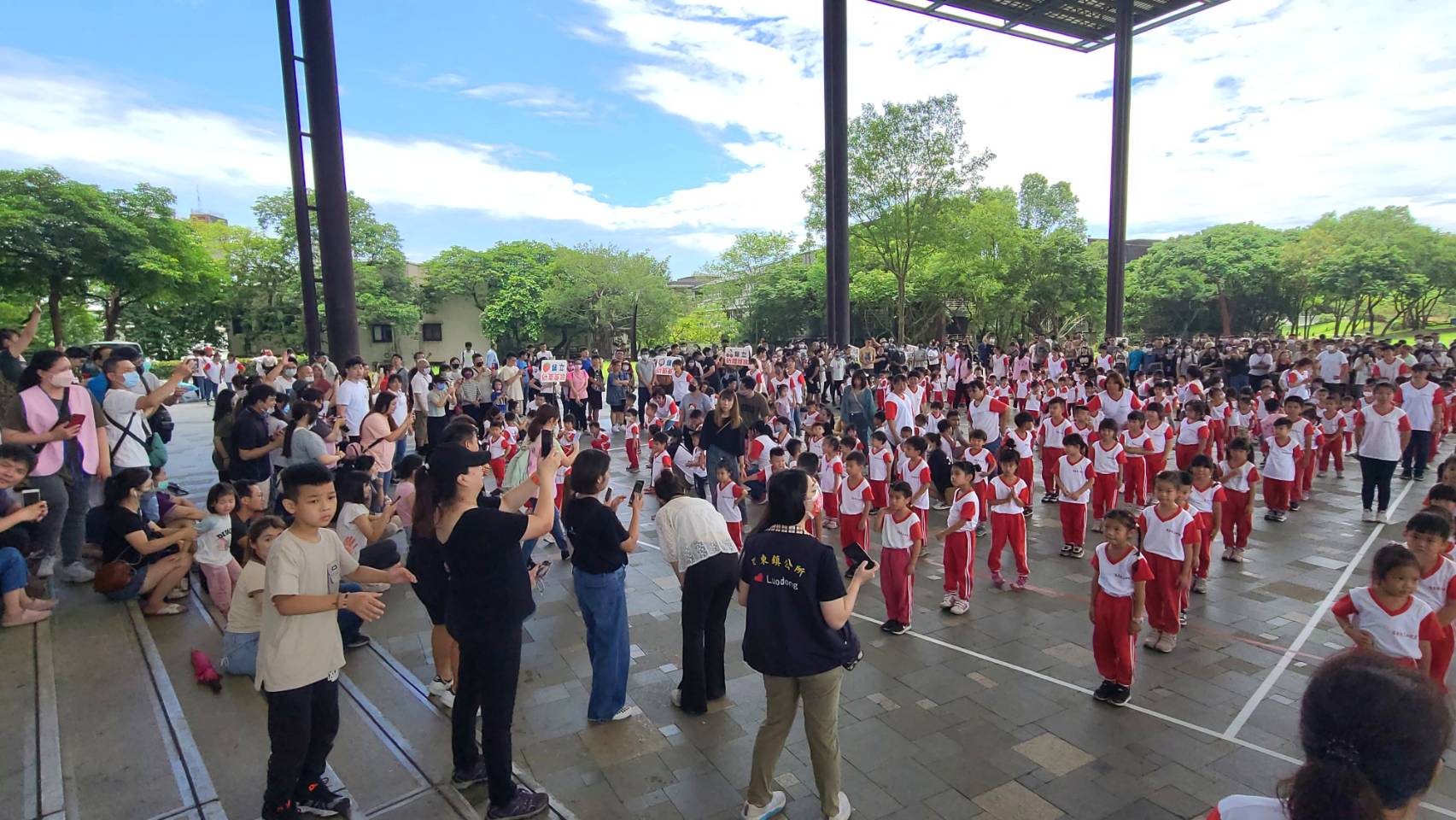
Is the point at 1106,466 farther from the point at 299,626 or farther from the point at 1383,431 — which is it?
the point at 299,626

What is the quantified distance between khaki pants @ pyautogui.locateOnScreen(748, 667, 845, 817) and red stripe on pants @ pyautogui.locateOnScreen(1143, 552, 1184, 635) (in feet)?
10.2

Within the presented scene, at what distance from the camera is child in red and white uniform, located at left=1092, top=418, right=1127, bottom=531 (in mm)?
7676

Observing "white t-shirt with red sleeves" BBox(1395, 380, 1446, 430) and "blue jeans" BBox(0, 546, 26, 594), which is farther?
"white t-shirt with red sleeves" BBox(1395, 380, 1446, 430)

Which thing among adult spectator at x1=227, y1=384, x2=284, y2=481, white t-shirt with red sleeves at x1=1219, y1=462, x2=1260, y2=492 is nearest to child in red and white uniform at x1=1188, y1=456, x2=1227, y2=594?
Result: white t-shirt with red sleeves at x1=1219, y1=462, x2=1260, y2=492

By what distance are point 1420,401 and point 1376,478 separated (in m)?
2.01

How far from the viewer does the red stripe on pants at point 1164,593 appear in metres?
5.16

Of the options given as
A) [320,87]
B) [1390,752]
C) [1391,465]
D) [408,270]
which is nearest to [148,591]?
→ [1390,752]

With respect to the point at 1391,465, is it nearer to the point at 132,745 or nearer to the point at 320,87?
the point at 132,745

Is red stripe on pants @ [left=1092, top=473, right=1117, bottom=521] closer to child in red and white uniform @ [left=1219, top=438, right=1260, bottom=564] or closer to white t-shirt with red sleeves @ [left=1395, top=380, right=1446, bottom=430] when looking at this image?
child in red and white uniform @ [left=1219, top=438, right=1260, bottom=564]

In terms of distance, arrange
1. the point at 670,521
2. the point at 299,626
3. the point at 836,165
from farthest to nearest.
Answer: the point at 836,165 → the point at 670,521 → the point at 299,626

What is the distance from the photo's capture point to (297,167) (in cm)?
1338

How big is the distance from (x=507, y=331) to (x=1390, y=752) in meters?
37.7

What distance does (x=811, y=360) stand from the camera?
17.8 meters

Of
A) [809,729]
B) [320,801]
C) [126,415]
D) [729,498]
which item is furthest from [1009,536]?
[126,415]
